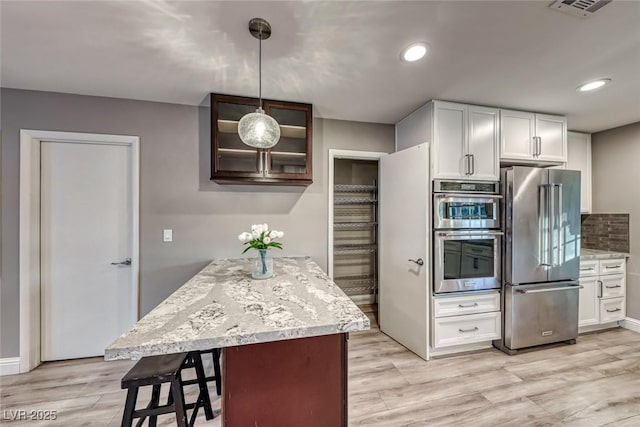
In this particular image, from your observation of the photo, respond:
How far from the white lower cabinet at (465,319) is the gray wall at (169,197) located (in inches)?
52.3

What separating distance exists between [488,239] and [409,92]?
163 cm

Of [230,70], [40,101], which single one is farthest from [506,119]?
[40,101]

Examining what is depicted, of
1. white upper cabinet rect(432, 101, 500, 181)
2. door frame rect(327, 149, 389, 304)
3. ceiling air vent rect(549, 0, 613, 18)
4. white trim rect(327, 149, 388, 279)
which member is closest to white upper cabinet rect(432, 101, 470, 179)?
white upper cabinet rect(432, 101, 500, 181)

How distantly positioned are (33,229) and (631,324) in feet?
21.4

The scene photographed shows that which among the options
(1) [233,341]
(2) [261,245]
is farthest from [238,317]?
(2) [261,245]

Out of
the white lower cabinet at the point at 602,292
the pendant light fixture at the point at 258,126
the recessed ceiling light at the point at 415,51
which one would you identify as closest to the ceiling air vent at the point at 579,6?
the recessed ceiling light at the point at 415,51

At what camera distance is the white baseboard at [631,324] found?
3.08m

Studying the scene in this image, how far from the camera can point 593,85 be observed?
2.24 m

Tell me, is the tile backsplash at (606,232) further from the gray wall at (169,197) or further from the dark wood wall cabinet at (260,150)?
the dark wood wall cabinet at (260,150)

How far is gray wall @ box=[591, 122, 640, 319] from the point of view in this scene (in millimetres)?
3078

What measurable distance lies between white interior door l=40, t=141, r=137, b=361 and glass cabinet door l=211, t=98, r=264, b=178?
978 millimetres

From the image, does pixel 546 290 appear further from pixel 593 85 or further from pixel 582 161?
pixel 582 161

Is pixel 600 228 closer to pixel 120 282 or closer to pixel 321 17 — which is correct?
pixel 321 17

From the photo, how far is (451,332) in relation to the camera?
2520 millimetres
